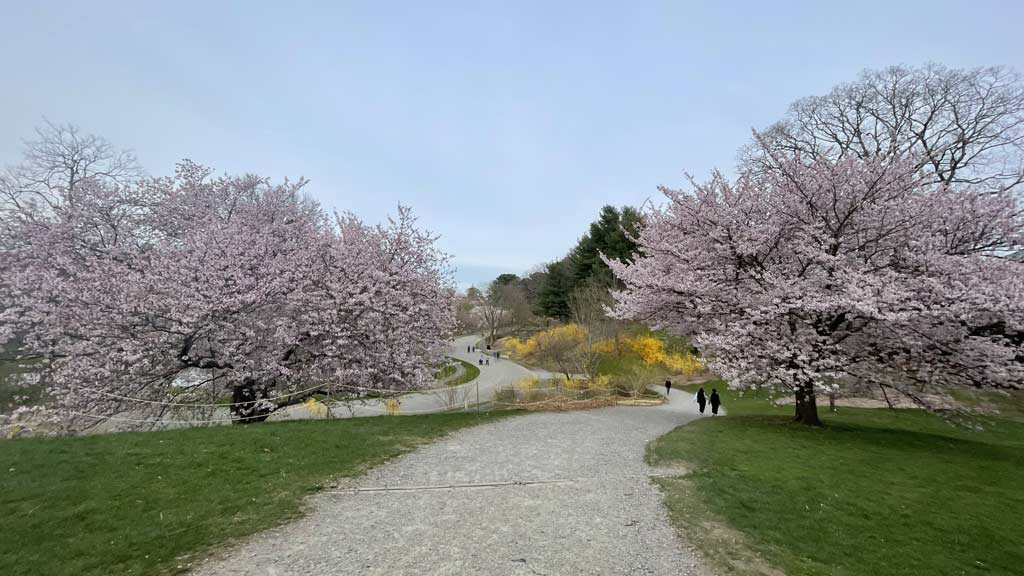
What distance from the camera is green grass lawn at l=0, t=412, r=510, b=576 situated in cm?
469

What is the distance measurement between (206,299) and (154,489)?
6.41m

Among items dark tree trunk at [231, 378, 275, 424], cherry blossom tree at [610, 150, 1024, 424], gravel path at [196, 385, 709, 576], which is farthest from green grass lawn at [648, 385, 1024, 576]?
dark tree trunk at [231, 378, 275, 424]

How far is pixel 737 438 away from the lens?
37.9 ft

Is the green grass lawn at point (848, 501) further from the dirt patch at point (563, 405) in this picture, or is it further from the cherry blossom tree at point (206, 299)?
the cherry blossom tree at point (206, 299)

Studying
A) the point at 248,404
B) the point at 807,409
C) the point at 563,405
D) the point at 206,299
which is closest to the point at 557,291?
the point at 563,405

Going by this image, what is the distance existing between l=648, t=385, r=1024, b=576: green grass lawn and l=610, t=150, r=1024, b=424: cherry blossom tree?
1699mm

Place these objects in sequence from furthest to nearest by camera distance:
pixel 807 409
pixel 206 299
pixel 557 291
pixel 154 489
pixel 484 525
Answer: pixel 557 291 < pixel 807 409 < pixel 206 299 < pixel 154 489 < pixel 484 525

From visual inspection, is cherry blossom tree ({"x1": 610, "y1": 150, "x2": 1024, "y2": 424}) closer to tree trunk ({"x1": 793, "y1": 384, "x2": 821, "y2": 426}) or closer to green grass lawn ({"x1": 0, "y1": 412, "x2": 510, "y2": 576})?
tree trunk ({"x1": 793, "y1": 384, "x2": 821, "y2": 426})

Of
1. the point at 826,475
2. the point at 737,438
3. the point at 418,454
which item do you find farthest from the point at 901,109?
the point at 418,454

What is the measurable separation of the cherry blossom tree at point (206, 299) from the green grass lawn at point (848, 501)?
9107 mm

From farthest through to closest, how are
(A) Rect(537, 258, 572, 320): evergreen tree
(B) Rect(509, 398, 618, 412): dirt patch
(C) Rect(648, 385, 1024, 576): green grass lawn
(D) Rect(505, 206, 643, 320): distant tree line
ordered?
(A) Rect(537, 258, 572, 320): evergreen tree → (D) Rect(505, 206, 643, 320): distant tree line → (B) Rect(509, 398, 618, 412): dirt patch → (C) Rect(648, 385, 1024, 576): green grass lawn

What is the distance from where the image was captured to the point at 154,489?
254 inches

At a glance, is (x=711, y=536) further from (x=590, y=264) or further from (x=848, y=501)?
(x=590, y=264)

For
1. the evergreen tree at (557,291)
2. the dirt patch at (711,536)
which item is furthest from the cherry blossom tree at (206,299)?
the evergreen tree at (557,291)
